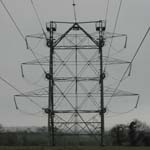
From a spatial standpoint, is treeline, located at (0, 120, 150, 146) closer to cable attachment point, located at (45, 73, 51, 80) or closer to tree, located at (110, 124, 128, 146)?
tree, located at (110, 124, 128, 146)

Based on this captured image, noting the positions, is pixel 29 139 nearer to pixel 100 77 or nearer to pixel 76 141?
pixel 76 141

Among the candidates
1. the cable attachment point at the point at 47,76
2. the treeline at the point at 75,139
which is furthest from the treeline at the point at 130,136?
the cable attachment point at the point at 47,76

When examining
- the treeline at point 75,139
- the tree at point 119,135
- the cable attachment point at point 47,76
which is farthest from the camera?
the tree at point 119,135

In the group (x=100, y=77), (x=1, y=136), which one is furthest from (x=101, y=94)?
(x=1, y=136)

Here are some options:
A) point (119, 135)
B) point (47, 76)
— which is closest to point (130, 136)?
point (119, 135)

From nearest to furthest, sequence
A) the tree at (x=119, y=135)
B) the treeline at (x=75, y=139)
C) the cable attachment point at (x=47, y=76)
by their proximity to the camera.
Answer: the cable attachment point at (x=47, y=76), the treeline at (x=75, y=139), the tree at (x=119, y=135)

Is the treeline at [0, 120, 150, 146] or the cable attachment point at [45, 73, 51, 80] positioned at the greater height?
the cable attachment point at [45, 73, 51, 80]

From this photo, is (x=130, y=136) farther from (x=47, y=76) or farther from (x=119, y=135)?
(x=47, y=76)

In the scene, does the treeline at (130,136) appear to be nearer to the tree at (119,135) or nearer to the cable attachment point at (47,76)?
the tree at (119,135)

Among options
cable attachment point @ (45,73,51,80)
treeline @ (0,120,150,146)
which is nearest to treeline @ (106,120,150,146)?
treeline @ (0,120,150,146)

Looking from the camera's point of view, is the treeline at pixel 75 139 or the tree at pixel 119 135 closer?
the treeline at pixel 75 139

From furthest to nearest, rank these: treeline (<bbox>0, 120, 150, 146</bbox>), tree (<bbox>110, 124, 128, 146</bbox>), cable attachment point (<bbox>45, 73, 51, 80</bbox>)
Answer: tree (<bbox>110, 124, 128, 146</bbox>) < treeline (<bbox>0, 120, 150, 146</bbox>) < cable attachment point (<bbox>45, 73, 51, 80</bbox>)

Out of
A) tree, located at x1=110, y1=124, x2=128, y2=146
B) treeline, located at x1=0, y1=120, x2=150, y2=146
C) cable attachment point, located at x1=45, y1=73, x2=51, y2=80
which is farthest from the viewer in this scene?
tree, located at x1=110, y1=124, x2=128, y2=146

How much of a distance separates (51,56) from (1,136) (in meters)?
9.50
